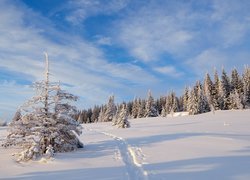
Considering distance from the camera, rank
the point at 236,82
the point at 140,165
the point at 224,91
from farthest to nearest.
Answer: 1. the point at 236,82
2. the point at 224,91
3. the point at 140,165

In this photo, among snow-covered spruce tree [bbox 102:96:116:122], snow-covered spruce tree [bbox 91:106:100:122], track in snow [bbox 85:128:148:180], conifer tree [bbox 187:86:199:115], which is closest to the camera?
track in snow [bbox 85:128:148:180]

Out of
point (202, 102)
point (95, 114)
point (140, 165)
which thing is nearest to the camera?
point (140, 165)

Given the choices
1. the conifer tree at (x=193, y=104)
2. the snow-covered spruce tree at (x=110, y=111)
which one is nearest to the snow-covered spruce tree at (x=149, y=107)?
the snow-covered spruce tree at (x=110, y=111)

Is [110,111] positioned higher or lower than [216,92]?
lower

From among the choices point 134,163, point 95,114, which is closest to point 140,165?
point 134,163

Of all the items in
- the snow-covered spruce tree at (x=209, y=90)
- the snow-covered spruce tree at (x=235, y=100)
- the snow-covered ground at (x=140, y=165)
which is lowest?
the snow-covered ground at (x=140, y=165)

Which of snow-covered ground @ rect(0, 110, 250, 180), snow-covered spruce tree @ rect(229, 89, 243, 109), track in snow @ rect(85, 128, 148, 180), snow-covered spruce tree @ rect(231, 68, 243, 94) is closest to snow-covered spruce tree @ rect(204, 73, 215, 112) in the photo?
snow-covered spruce tree @ rect(229, 89, 243, 109)

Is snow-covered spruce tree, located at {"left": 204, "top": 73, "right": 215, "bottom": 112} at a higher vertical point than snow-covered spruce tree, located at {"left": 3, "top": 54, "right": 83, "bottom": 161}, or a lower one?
higher

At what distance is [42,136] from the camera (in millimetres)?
18516

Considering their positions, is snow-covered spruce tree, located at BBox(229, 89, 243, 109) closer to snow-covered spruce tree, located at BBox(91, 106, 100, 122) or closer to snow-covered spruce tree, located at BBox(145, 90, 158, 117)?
snow-covered spruce tree, located at BBox(145, 90, 158, 117)

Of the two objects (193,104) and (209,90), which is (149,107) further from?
(209,90)

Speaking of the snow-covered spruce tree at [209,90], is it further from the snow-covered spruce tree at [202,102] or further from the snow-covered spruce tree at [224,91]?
the snow-covered spruce tree at [224,91]

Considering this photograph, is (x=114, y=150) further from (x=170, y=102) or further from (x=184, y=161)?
(x=170, y=102)

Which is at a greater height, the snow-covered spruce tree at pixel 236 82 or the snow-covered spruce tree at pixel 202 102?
the snow-covered spruce tree at pixel 236 82
